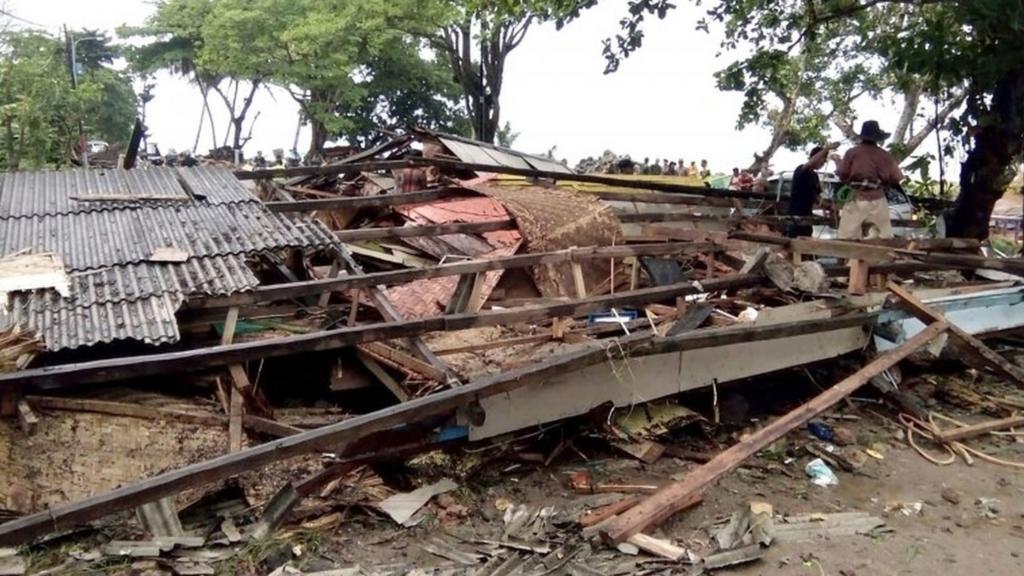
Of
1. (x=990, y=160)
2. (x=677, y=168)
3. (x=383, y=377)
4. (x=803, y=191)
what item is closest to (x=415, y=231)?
(x=383, y=377)

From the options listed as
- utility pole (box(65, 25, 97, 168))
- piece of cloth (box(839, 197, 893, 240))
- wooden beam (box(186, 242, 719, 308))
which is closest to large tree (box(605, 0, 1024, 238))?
piece of cloth (box(839, 197, 893, 240))

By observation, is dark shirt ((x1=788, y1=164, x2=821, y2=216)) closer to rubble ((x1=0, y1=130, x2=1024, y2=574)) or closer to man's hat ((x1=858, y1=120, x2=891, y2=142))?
man's hat ((x1=858, y1=120, x2=891, y2=142))

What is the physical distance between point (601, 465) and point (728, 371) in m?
1.30

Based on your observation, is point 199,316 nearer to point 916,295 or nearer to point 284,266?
point 284,266

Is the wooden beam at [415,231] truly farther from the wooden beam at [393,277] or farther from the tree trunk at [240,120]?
the tree trunk at [240,120]

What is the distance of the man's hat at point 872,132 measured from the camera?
769cm

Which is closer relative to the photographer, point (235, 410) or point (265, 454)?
point (265, 454)

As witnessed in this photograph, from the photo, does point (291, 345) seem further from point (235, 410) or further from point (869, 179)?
point (869, 179)

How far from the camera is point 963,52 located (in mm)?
7207

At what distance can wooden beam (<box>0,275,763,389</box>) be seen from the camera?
141 inches

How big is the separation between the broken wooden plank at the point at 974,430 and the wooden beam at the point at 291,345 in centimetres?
212

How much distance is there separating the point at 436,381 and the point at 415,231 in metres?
2.04

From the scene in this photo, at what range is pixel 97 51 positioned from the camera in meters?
37.3

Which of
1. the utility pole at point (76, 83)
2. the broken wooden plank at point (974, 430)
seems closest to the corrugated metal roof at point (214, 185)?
the broken wooden plank at point (974, 430)
